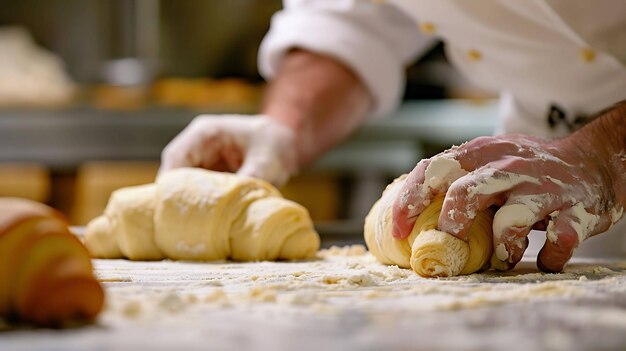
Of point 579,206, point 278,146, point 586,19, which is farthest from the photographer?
point 278,146

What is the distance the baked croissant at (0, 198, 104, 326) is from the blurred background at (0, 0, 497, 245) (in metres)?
1.81

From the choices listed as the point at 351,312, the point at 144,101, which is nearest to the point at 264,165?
the point at 351,312

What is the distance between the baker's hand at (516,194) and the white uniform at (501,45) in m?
0.48

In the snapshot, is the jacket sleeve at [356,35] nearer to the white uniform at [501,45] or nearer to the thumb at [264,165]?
the white uniform at [501,45]

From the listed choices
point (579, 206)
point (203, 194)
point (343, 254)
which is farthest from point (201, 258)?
point (579, 206)

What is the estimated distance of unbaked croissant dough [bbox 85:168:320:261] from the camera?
4.62ft

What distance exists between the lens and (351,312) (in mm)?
851

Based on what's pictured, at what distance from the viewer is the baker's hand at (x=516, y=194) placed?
3.59ft

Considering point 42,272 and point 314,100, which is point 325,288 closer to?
point 42,272

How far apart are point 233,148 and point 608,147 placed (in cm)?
85

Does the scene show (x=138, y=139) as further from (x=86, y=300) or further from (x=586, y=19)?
(x=86, y=300)

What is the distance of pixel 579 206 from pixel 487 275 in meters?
0.16

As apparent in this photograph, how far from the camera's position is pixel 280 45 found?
85.2 inches

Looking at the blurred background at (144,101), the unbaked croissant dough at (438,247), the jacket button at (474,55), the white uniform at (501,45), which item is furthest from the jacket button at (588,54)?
the blurred background at (144,101)
